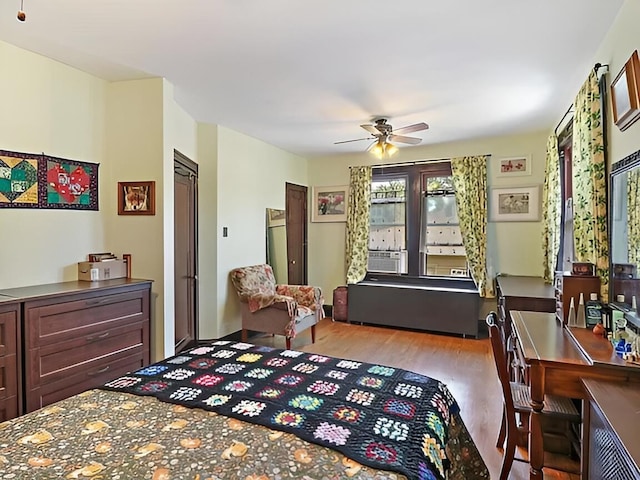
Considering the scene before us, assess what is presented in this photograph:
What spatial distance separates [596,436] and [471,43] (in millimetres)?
2285

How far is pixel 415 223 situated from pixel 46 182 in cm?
447

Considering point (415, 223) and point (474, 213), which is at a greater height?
point (474, 213)

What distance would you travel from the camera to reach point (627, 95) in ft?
6.33

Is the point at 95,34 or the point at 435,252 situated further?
the point at 435,252

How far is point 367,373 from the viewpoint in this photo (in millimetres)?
1782

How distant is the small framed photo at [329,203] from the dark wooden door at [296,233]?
0.56 feet

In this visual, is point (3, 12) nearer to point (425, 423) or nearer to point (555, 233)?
point (425, 423)

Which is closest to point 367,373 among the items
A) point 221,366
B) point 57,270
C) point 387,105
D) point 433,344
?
point 221,366

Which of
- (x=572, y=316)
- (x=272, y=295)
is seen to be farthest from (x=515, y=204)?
(x=272, y=295)

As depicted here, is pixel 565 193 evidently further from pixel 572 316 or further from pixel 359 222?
pixel 359 222

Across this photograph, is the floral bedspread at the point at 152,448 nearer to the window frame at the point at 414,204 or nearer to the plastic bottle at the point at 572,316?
the plastic bottle at the point at 572,316

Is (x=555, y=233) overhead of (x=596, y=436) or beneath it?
overhead

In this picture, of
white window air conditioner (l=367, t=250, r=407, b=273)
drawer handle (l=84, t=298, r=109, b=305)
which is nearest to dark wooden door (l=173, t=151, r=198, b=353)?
drawer handle (l=84, t=298, r=109, b=305)

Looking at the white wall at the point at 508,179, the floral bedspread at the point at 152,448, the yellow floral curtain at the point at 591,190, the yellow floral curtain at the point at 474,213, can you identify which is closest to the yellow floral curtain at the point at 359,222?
the white wall at the point at 508,179
